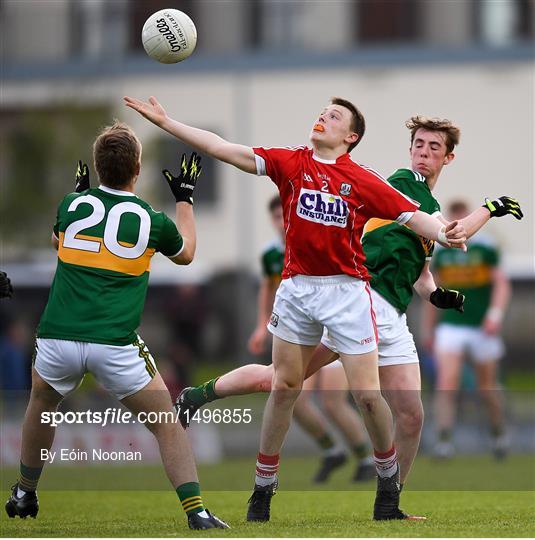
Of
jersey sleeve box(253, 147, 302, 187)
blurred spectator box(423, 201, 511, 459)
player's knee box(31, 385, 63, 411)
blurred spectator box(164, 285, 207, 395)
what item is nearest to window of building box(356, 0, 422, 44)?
blurred spectator box(164, 285, 207, 395)

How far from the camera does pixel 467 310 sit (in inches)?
543

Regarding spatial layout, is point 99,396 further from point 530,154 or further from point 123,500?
point 530,154

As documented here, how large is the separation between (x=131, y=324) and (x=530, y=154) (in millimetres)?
20334

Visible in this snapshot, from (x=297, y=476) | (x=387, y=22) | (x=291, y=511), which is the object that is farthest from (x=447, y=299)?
(x=387, y=22)

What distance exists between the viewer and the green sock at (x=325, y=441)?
10930 mm

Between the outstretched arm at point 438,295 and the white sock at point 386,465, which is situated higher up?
the outstretched arm at point 438,295

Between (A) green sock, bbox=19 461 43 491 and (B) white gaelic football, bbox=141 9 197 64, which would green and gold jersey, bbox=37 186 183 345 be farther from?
(B) white gaelic football, bbox=141 9 197 64

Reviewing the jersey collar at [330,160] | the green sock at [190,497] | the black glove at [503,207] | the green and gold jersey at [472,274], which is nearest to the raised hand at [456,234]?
the black glove at [503,207]

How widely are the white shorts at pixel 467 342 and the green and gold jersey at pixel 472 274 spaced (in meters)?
0.07

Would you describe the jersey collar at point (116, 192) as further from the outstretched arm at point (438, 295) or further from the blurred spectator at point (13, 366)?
the blurred spectator at point (13, 366)

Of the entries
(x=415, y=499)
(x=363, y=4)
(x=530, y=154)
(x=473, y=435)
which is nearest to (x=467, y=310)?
(x=473, y=435)

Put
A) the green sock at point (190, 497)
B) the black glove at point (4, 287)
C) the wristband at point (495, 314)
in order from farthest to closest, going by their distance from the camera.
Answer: the wristband at point (495, 314) → the black glove at point (4, 287) → the green sock at point (190, 497)

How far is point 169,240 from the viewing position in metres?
7.00

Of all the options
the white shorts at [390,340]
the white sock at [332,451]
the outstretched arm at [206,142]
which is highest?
the outstretched arm at [206,142]
